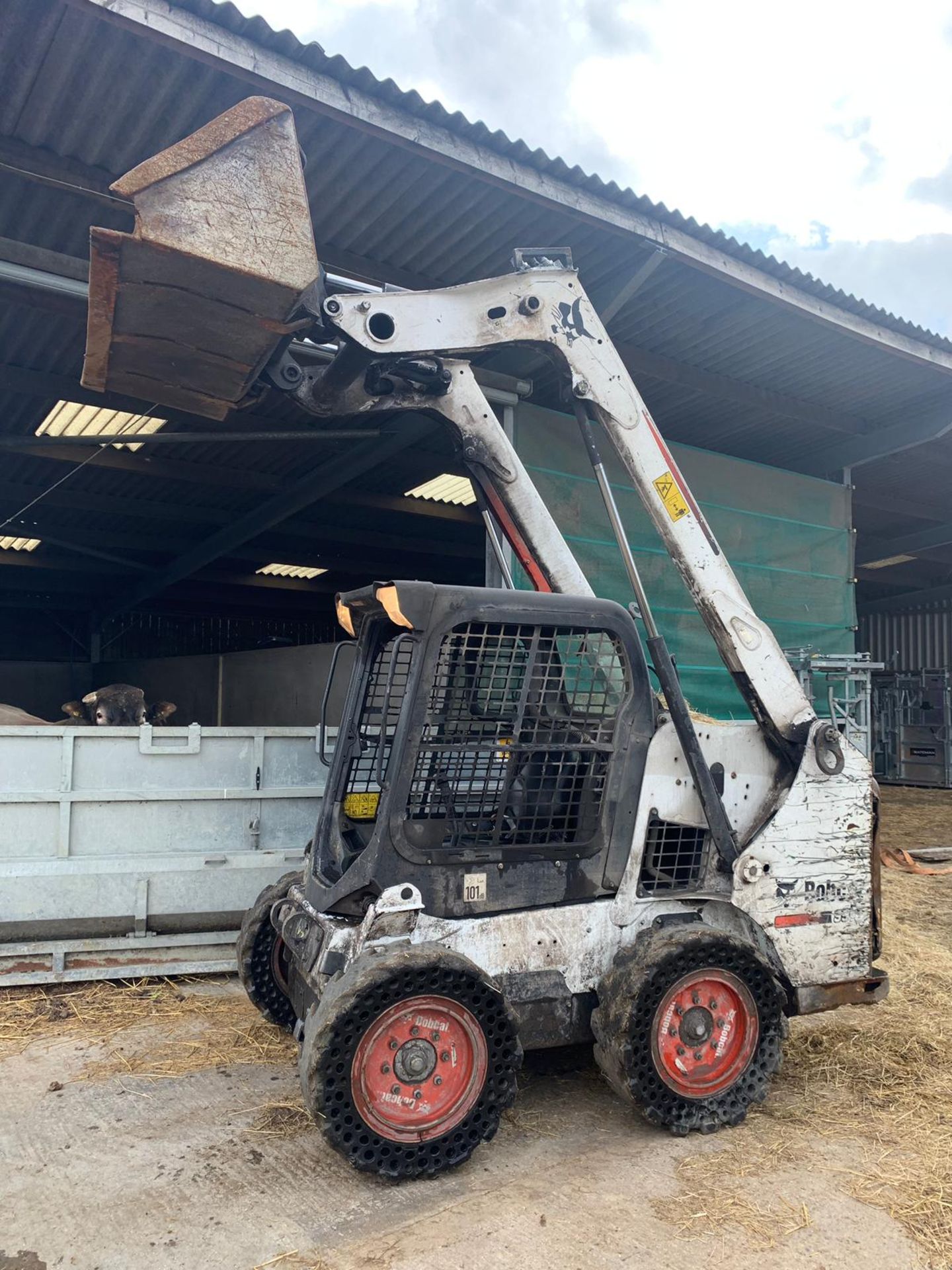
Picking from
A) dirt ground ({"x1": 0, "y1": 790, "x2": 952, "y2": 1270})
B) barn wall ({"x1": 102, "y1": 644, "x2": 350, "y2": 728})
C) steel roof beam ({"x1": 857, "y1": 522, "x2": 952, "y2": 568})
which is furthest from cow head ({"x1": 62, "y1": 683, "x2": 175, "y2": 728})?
steel roof beam ({"x1": 857, "y1": 522, "x2": 952, "y2": 568})

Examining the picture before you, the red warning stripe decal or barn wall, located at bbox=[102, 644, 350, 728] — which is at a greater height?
the red warning stripe decal

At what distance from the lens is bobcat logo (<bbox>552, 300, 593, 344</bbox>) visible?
3885mm

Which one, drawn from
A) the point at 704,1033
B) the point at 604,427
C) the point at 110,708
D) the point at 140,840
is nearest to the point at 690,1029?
the point at 704,1033

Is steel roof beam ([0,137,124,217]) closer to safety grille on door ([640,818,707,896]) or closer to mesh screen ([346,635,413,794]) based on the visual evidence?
mesh screen ([346,635,413,794])

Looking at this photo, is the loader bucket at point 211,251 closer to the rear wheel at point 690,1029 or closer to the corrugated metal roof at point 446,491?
the rear wheel at point 690,1029

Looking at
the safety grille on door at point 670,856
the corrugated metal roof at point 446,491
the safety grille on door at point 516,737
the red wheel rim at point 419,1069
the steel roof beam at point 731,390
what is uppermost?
the steel roof beam at point 731,390

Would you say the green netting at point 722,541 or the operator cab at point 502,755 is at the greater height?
the green netting at point 722,541

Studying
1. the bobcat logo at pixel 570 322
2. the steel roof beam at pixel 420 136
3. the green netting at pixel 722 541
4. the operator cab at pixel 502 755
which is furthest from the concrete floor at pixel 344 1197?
the steel roof beam at pixel 420 136

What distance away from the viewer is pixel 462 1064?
120 inches

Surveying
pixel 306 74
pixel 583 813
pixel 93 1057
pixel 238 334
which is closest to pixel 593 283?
pixel 306 74

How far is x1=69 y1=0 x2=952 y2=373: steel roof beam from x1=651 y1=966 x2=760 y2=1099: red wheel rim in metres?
4.39

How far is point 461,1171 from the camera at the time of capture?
9.96ft

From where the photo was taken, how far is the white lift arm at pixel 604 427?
12.4 feet

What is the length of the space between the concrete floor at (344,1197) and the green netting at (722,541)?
4.37 meters
